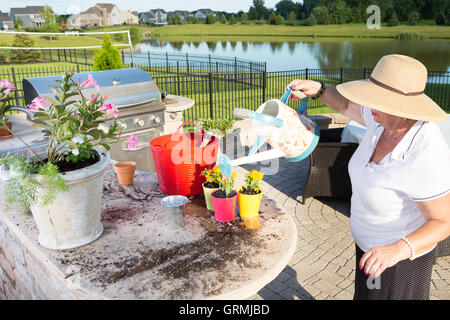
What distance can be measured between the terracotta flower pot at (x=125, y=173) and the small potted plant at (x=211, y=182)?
68 cm

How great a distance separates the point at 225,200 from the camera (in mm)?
2039

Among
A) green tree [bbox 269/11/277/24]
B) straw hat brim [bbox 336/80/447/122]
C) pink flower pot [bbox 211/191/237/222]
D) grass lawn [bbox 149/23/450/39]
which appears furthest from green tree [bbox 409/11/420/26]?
pink flower pot [bbox 211/191/237/222]

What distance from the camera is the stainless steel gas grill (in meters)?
5.00

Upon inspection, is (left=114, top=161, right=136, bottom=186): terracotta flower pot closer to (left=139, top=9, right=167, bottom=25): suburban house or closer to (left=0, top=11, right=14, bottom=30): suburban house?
(left=0, top=11, right=14, bottom=30): suburban house

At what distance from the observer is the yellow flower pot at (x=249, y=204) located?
210cm

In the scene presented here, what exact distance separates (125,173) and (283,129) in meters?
1.25

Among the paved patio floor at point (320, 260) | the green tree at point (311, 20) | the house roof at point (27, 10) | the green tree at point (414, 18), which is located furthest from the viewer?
the house roof at point (27, 10)

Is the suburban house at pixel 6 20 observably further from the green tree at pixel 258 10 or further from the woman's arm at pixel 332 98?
the woman's arm at pixel 332 98

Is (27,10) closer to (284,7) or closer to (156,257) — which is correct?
(284,7)

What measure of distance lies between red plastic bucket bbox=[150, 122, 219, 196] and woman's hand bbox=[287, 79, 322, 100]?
61 centimetres

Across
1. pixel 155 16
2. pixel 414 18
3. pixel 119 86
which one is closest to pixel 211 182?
pixel 119 86

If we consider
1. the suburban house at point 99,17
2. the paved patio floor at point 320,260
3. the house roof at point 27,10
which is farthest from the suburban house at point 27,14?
the paved patio floor at point 320,260
